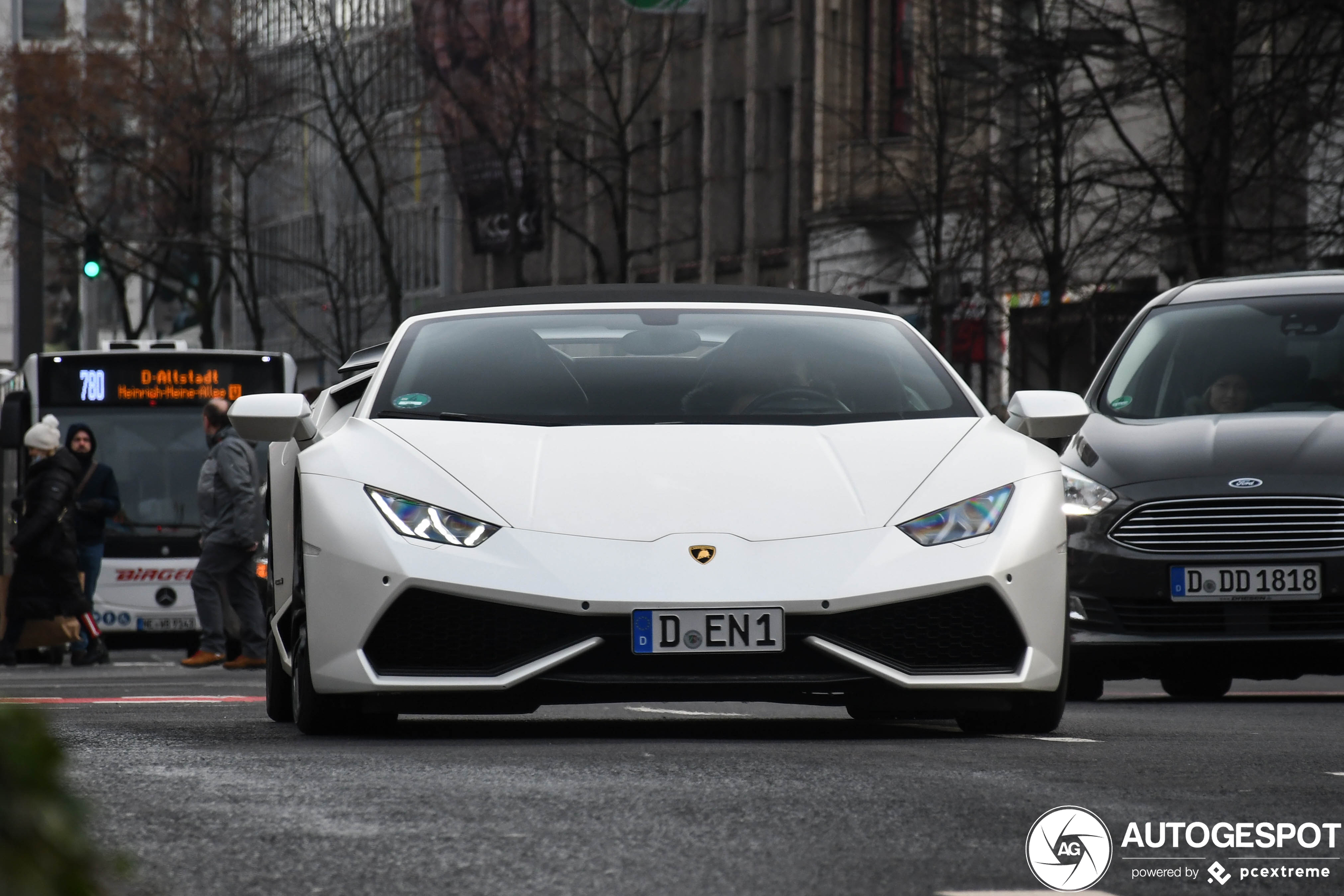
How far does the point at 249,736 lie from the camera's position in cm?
754

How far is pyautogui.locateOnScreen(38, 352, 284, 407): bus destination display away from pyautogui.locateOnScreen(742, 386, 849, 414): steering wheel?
60.6 feet

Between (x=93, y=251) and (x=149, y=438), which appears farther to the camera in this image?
(x=93, y=251)

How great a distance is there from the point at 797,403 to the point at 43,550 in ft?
48.7

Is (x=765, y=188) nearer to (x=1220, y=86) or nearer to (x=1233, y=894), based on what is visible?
(x=1220, y=86)

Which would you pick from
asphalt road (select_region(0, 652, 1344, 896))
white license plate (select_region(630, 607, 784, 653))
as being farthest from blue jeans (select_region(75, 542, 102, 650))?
white license plate (select_region(630, 607, 784, 653))

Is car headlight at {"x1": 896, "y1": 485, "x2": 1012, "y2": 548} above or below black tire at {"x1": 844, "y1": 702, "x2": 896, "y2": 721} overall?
above

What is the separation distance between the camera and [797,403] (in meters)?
7.95

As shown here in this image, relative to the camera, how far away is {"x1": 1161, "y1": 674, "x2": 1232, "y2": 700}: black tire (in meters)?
12.0

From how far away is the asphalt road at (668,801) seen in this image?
14.2 feet

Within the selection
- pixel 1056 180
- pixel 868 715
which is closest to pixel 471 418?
pixel 868 715

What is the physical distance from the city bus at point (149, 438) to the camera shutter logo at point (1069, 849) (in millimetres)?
21276

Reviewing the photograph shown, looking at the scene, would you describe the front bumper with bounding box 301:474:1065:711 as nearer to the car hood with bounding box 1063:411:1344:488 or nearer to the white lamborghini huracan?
the white lamborghini huracan

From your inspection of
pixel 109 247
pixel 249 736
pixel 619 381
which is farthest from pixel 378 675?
pixel 109 247

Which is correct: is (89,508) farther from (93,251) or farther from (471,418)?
(93,251)
